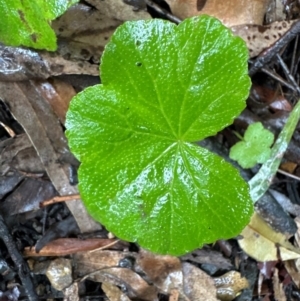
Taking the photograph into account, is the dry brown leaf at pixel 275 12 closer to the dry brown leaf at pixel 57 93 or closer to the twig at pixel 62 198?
the dry brown leaf at pixel 57 93

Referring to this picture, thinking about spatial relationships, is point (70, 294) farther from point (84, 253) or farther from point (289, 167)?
point (289, 167)

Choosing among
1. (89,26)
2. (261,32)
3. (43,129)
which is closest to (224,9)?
(261,32)

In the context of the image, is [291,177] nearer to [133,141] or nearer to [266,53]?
[266,53]

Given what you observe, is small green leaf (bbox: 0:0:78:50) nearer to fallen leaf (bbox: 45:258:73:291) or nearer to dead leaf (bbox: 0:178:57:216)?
dead leaf (bbox: 0:178:57:216)

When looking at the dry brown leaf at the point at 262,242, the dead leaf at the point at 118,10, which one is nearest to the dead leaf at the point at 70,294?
the dry brown leaf at the point at 262,242

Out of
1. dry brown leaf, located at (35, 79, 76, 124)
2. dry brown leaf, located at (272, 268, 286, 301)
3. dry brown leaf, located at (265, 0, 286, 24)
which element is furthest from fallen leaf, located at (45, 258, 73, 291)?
dry brown leaf, located at (265, 0, 286, 24)

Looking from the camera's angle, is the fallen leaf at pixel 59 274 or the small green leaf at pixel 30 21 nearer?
the small green leaf at pixel 30 21
